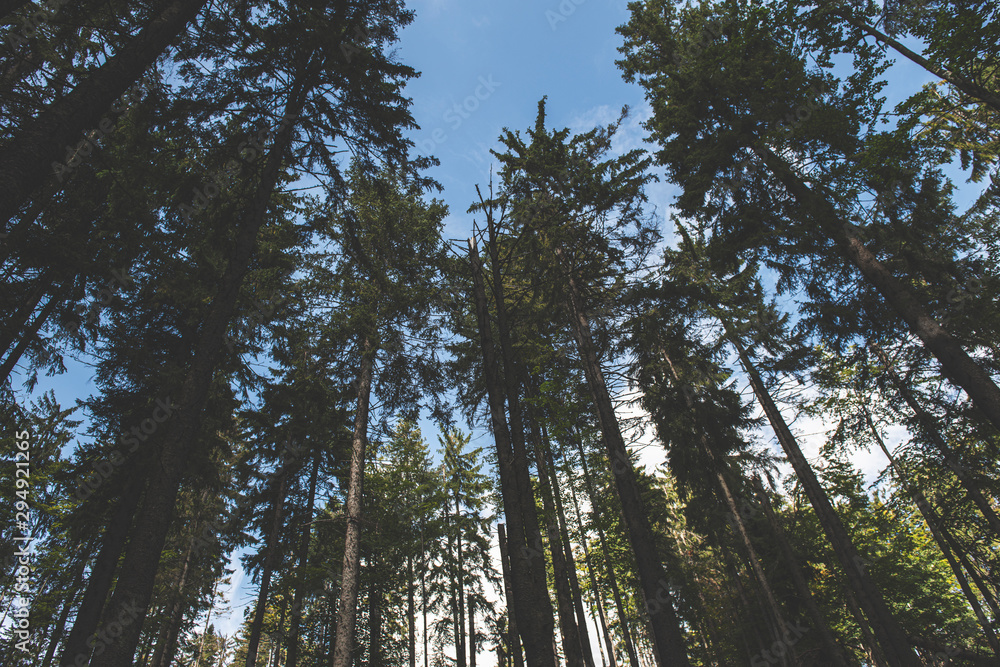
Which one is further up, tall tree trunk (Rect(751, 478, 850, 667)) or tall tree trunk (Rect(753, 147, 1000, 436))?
tall tree trunk (Rect(753, 147, 1000, 436))

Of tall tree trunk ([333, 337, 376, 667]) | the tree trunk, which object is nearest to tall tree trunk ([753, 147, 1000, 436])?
tall tree trunk ([333, 337, 376, 667])

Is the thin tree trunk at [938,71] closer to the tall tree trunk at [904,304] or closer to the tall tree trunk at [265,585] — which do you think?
the tall tree trunk at [904,304]

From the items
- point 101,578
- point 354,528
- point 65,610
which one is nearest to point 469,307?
point 354,528

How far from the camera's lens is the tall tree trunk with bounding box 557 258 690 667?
253 inches

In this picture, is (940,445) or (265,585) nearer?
(940,445)

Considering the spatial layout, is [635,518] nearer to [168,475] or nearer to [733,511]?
[168,475]

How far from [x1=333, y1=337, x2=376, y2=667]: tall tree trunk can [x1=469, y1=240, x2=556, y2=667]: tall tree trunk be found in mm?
5111

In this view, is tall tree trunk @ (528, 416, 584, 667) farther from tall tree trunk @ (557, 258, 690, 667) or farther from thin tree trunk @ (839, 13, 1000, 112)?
thin tree trunk @ (839, 13, 1000, 112)

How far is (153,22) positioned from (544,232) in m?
7.93

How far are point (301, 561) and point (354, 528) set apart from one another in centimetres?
541

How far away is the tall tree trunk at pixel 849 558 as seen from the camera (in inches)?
369

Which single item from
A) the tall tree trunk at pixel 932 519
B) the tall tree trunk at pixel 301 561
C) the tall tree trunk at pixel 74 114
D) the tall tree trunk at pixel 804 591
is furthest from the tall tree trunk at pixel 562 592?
the tall tree trunk at pixel 932 519

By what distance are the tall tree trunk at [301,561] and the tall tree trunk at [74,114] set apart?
7.70m

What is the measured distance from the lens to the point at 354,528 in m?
9.47
